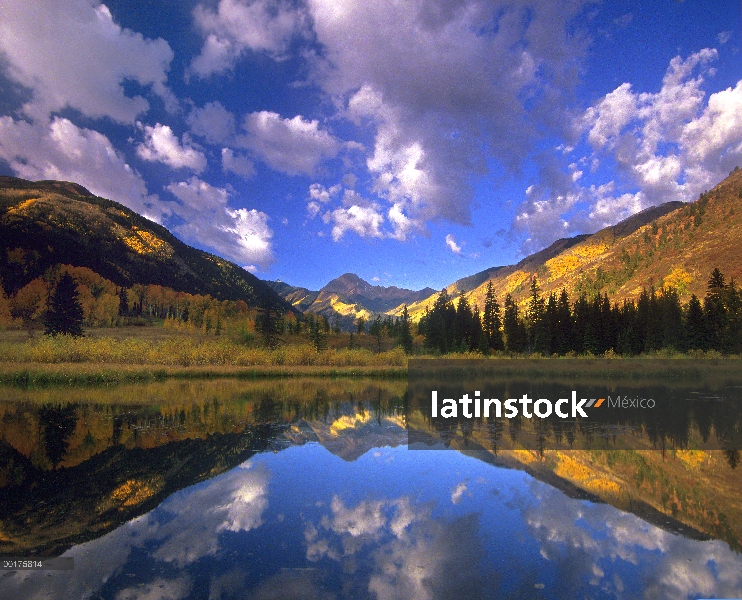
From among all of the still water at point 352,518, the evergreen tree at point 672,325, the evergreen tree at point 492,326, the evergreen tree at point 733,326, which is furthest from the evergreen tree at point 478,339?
the still water at point 352,518

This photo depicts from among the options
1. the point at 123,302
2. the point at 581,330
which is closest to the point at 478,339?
the point at 581,330

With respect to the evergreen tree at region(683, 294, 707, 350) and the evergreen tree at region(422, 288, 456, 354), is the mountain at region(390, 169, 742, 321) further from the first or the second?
the evergreen tree at region(422, 288, 456, 354)

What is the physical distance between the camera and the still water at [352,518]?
6.61 meters

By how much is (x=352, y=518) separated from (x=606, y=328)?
2704 inches

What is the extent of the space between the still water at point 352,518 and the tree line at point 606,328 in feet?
188

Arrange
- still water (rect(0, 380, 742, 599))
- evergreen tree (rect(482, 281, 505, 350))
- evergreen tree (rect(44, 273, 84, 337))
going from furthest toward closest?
evergreen tree (rect(482, 281, 505, 350)) < evergreen tree (rect(44, 273, 84, 337)) < still water (rect(0, 380, 742, 599))

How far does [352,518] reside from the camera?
9.30 meters

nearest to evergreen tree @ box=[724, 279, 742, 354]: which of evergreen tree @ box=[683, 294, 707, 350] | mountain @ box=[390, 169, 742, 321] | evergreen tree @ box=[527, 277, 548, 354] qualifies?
evergreen tree @ box=[683, 294, 707, 350]

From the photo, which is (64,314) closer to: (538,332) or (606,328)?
(538,332)

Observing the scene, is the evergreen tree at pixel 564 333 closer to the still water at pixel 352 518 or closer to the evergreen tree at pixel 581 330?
the evergreen tree at pixel 581 330

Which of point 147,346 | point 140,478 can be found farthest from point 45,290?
point 140,478

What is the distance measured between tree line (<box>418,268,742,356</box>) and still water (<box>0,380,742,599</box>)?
5720 cm

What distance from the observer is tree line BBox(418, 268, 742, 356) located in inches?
2379

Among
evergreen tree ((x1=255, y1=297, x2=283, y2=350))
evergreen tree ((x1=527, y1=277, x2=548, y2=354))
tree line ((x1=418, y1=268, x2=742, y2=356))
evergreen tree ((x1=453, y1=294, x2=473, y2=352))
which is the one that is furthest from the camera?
evergreen tree ((x1=453, y1=294, x2=473, y2=352))
